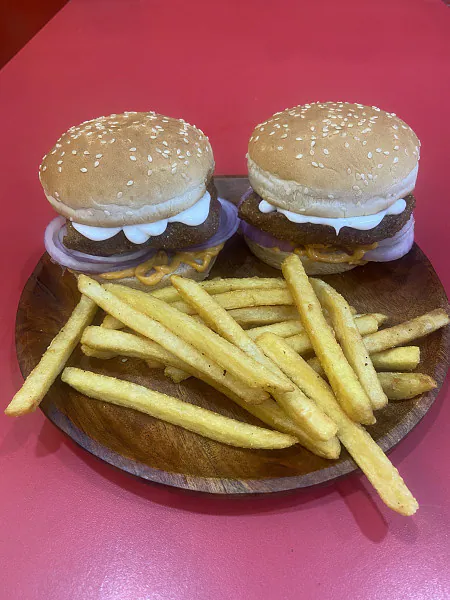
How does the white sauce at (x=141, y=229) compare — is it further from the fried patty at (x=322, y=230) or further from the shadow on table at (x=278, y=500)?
the shadow on table at (x=278, y=500)

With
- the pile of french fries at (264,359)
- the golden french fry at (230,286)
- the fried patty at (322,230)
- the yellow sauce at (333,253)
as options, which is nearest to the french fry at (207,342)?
the pile of french fries at (264,359)

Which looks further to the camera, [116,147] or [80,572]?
[116,147]

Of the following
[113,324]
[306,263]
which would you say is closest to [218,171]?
[306,263]

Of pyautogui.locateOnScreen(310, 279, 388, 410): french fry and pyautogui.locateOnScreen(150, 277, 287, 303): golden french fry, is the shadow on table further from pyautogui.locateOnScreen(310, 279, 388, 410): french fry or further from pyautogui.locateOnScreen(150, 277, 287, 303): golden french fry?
pyautogui.locateOnScreen(150, 277, 287, 303): golden french fry

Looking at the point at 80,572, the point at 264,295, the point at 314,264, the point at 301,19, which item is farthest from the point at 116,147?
the point at 301,19

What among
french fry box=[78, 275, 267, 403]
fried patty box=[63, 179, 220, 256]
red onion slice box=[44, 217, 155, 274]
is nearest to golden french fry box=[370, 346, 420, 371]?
french fry box=[78, 275, 267, 403]

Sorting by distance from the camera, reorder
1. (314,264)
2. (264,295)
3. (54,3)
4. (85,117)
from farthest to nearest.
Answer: (54,3), (85,117), (314,264), (264,295)

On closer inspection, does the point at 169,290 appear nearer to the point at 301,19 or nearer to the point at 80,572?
the point at 80,572

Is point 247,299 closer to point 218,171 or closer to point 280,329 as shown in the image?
point 280,329
